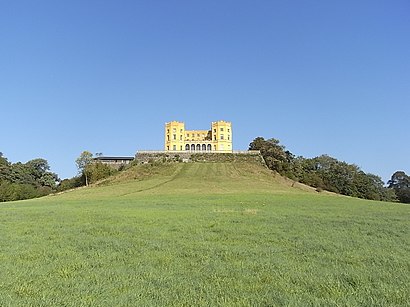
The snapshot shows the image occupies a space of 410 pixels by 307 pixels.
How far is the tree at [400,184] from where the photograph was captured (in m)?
136

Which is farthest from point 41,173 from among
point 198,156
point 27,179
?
point 198,156

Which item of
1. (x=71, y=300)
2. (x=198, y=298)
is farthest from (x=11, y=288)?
(x=198, y=298)

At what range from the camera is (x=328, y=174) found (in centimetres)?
12200

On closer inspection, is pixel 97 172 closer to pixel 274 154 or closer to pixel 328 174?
pixel 274 154

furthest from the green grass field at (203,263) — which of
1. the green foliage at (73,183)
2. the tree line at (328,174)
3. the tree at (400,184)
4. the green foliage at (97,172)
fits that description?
the tree at (400,184)

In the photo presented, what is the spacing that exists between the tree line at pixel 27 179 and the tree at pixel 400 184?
105m

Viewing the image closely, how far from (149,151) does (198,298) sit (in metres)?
121

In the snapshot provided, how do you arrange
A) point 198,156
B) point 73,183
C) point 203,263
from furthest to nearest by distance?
point 198,156, point 73,183, point 203,263

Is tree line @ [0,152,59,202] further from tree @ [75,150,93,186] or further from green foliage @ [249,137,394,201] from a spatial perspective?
green foliage @ [249,137,394,201]

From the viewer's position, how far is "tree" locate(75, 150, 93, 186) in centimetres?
10081

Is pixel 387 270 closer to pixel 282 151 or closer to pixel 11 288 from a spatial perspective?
pixel 11 288

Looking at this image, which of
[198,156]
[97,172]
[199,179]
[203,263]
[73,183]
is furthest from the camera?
[198,156]

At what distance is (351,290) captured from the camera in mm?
9188

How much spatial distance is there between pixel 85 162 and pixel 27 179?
68.0ft
